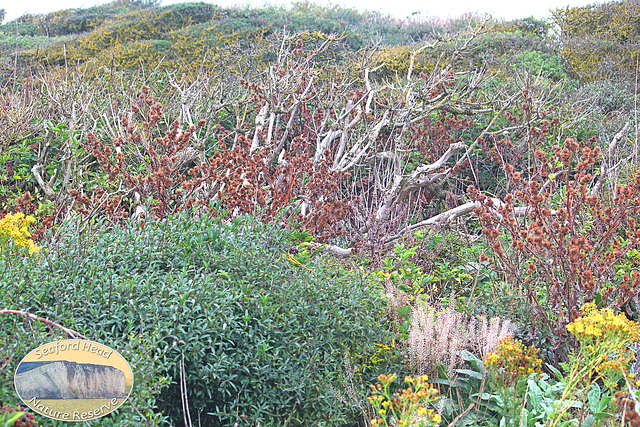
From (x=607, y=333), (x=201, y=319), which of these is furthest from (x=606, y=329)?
(x=201, y=319)

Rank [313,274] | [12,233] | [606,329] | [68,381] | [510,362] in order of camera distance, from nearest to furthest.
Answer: [68,381] < [606,329] < [510,362] < [313,274] < [12,233]

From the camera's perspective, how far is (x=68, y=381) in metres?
1.60

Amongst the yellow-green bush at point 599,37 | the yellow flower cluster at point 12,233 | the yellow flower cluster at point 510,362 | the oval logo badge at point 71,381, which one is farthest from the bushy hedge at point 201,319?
the yellow-green bush at point 599,37

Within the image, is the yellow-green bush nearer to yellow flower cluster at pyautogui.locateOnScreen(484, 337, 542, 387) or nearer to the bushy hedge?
yellow flower cluster at pyautogui.locateOnScreen(484, 337, 542, 387)

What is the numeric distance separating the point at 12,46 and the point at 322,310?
14021mm

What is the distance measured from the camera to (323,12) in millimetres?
16625

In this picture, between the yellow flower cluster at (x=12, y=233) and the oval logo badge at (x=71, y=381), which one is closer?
the oval logo badge at (x=71, y=381)

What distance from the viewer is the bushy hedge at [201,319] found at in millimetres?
2113

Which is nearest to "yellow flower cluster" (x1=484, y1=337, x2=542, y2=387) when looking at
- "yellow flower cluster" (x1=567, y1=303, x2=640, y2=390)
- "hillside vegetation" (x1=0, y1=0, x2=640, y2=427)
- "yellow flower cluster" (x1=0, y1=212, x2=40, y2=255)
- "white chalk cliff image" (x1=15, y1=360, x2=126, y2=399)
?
"hillside vegetation" (x1=0, y1=0, x2=640, y2=427)

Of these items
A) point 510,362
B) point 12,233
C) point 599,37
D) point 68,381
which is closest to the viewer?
point 68,381

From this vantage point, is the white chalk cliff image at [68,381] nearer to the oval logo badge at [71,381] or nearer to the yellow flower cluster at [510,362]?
the oval logo badge at [71,381]

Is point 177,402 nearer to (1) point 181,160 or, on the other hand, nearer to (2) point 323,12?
(1) point 181,160

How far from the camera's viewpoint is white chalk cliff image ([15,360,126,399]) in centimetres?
158

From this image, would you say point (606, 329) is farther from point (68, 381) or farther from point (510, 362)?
point (68, 381)
